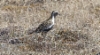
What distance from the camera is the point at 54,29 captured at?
10727 mm

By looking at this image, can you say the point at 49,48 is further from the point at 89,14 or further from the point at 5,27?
the point at 89,14

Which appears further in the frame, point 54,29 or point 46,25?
point 46,25

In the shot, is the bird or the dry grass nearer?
the dry grass

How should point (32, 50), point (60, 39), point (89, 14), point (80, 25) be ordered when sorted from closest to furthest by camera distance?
point (32, 50) < point (60, 39) < point (80, 25) < point (89, 14)

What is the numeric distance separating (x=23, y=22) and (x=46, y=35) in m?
1.60

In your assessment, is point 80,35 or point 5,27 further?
point 5,27

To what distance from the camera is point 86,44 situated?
31.6ft

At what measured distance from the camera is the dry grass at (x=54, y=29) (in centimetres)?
938

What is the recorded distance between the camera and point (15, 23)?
1164 cm

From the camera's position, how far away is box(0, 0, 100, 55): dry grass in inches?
369

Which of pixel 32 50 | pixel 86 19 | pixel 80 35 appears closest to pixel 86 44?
pixel 80 35

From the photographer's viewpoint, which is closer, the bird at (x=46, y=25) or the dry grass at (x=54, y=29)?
the dry grass at (x=54, y=29)

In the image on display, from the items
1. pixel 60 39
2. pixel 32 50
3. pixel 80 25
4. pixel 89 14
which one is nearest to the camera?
pixel 32 50

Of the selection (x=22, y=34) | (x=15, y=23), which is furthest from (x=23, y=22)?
(x=22, y=34)
